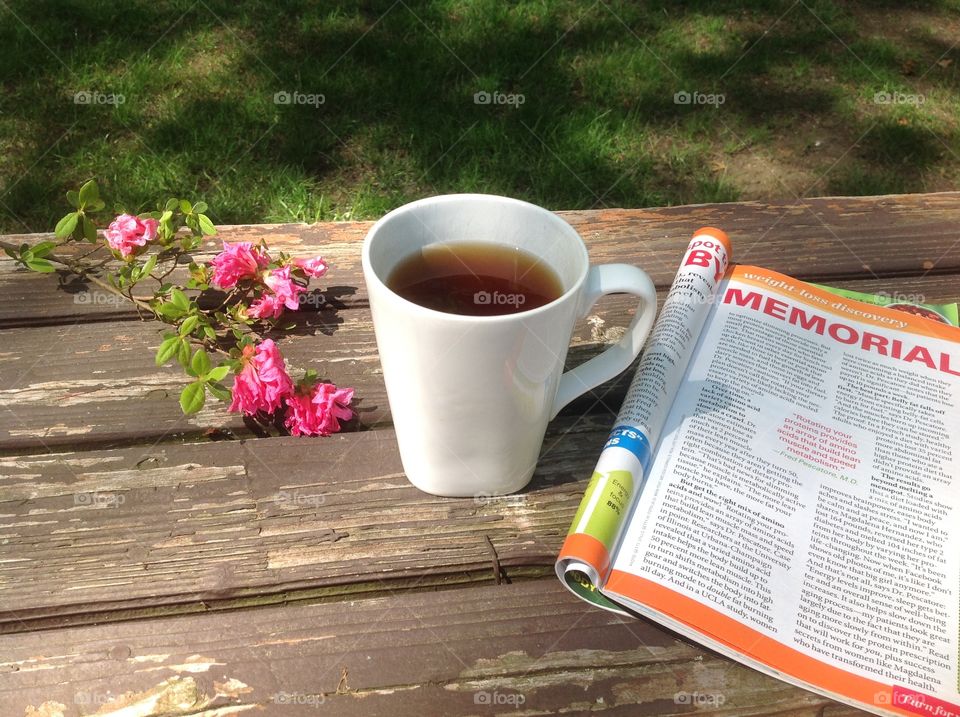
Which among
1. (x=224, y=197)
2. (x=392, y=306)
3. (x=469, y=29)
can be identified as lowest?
(x=224, y=197)

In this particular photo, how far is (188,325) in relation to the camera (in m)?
0.95

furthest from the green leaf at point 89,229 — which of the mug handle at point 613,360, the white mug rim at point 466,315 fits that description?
the mug handle at point 613,360

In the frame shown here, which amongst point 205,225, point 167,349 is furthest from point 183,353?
point 205,225

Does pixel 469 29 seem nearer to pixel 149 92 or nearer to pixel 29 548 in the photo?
pixel 149 92

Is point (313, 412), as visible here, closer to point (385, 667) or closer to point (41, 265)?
point (385, 667)

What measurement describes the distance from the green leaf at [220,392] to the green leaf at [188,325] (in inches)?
2.9

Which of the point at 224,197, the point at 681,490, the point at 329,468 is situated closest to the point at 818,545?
the point at 681,490

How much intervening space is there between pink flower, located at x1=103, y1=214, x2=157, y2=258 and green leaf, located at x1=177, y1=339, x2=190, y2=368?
0.23 m

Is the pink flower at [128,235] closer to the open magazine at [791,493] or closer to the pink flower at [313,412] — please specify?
the pink flower at [313,412]

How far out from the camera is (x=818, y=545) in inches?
31.1

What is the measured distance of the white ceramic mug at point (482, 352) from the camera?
71 cm

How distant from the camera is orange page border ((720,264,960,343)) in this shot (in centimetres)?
102

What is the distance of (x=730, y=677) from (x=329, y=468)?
44 centimetres

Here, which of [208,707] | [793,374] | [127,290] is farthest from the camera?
[127,290]
